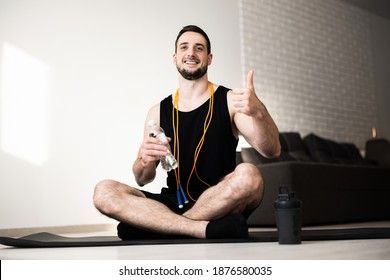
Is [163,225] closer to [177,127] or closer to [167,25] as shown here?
[177,127]

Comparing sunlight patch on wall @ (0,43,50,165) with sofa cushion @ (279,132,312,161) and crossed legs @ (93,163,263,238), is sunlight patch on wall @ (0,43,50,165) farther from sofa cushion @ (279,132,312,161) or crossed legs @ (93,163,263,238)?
sofa cushion @ (279,132,312,161)

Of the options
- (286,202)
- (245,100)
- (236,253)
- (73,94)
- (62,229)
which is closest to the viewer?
(236,253)

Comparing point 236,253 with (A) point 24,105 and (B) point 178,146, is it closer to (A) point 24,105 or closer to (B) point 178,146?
(B) point 178,146

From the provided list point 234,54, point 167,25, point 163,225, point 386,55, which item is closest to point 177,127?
point 163,225

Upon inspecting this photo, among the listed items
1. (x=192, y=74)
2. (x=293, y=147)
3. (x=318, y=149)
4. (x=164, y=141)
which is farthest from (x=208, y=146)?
(x=318, y=149)

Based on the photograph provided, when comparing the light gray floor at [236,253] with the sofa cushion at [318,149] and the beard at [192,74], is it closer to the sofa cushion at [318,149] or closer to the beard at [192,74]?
the beard at [192,74]

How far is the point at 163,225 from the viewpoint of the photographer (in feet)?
Result: 6.40

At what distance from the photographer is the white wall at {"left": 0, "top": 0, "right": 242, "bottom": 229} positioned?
3785 millimetres

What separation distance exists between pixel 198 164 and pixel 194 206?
0.66 feet

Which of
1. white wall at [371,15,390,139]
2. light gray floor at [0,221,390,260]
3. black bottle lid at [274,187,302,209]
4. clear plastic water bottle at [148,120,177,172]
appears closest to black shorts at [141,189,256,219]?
clear plastic water bottle at [148,120,177,172]

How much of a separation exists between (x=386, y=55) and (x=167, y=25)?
4.11 m

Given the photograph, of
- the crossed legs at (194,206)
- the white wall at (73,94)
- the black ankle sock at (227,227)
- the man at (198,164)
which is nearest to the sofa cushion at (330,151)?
the white wall at (73,94)

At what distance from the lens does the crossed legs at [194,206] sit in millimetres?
1918

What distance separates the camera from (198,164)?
83.5 inches
